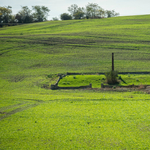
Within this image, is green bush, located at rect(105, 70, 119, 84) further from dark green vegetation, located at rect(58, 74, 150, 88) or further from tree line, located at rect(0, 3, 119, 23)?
tree line, located at rect(0, 3, 119, 23)

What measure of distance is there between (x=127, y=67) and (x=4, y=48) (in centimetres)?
3433

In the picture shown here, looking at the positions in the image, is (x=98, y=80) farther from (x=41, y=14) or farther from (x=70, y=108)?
(x=41, y=14)

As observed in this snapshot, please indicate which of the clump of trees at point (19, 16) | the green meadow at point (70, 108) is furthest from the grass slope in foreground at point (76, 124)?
the clump of trees at point (19, 16)

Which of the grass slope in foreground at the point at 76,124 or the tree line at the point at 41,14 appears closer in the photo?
the grass slope in foreground at the point at 76,124

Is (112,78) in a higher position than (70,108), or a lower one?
lower

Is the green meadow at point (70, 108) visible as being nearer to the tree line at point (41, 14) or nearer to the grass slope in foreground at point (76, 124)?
the grass slope in foreground at point (76, 124)

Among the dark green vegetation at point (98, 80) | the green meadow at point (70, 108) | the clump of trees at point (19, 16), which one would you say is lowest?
the dark green vegetation at point (98, 80)

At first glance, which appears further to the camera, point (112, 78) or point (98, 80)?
point (98, 80)

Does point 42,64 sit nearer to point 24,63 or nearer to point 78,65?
point 24,63

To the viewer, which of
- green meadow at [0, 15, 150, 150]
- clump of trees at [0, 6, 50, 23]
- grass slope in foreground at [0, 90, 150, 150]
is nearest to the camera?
grass slope in foreground at [0, 90, 150, 150]

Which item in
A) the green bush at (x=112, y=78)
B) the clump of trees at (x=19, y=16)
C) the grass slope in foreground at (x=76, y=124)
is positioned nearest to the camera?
the grass slope in foreground at (x=76, y=124)

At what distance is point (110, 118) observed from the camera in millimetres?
16062

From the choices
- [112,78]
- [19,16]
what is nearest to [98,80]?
[112,78]

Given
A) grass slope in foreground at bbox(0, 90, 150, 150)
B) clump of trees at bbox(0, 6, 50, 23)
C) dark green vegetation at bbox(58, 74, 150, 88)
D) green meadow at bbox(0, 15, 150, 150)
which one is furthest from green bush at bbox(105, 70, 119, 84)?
clump of trees at bbox(0, 6, 50, 23)
